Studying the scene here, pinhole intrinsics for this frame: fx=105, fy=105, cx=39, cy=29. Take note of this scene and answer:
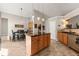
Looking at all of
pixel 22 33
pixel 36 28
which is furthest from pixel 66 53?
pixel 22 33

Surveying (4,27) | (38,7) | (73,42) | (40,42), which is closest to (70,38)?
(73,42)

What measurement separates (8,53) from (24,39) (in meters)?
0.50

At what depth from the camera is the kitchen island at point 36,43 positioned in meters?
2.55

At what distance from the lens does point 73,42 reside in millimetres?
2555

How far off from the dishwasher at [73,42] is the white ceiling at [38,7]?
62cm

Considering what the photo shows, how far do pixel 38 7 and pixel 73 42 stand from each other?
1.20 meters

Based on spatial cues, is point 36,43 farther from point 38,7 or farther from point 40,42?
point 38,7

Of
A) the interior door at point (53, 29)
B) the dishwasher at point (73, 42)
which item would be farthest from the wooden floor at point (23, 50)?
the interior door at point (53, 29)

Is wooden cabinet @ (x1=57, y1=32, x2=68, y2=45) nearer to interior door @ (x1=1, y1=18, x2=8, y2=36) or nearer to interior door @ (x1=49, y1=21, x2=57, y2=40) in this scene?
interior door @ (x1=49, y1=21, x2=57, y2=40)

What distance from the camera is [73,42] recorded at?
→ 2555mm

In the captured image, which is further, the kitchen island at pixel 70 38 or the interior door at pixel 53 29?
the interior door at pixel 53 29

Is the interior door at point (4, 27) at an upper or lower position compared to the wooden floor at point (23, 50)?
upper

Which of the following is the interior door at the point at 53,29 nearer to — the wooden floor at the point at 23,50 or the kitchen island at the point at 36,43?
the kitchen island at the point at 36,43

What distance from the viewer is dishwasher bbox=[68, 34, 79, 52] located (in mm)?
2469
